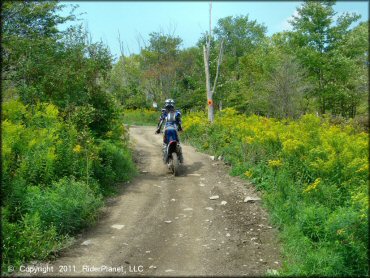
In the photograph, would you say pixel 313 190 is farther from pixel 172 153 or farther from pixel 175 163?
pixel 172 153

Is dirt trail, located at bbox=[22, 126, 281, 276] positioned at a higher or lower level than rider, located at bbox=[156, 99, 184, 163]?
lower

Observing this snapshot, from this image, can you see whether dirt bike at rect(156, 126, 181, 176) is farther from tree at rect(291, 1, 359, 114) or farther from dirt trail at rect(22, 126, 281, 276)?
tree at rect(291, 1, 359, 114)

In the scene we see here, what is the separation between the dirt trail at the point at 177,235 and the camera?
17.9 ft

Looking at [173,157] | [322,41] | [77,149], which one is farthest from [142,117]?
[77,149]

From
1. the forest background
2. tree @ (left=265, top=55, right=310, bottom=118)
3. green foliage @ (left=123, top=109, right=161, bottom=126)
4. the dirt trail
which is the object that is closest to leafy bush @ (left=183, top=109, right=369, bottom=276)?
the forest background

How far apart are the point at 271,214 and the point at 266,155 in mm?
2874

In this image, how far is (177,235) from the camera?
21.8 ft

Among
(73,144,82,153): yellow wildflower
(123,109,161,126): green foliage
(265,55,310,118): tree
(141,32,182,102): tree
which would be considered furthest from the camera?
(141,32,182,102): tree

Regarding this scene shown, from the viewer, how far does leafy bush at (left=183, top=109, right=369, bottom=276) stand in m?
5.24

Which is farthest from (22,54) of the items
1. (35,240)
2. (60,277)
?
(60,277)

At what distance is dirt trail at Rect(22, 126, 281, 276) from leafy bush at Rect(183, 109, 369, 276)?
416 mm

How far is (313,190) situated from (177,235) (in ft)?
9.09

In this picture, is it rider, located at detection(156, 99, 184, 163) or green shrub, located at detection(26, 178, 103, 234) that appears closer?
green shrub, located at detection(26, 178, 103, 234)

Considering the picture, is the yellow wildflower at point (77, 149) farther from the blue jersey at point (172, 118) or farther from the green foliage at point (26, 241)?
the blue jersey at point (172, 118)
